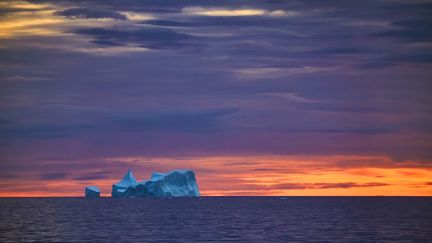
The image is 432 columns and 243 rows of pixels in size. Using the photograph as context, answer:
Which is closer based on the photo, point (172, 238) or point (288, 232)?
point (172, 238)

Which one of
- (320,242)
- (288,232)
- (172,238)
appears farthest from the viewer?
(288,232)

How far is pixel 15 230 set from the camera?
8588cm

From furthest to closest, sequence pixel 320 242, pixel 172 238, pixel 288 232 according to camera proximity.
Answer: pixel 288 232 < pixel 172 238 < pixel 320 242

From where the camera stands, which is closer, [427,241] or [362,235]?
[427,241]

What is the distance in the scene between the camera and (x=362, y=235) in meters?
79.8

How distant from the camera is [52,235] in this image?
7906 cm

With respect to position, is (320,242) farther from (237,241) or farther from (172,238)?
(172,238)

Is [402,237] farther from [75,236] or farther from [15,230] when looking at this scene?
[15,230]

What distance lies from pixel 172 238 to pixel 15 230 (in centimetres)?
2166

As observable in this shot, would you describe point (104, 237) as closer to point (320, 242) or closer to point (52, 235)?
point (52, 235)

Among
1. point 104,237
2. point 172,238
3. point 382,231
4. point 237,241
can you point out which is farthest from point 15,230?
point 382,231

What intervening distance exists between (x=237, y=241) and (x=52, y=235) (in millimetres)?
21807

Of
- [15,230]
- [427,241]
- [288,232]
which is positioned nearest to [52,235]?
[15,230]

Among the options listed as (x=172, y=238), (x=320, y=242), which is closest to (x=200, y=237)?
(x=172, y=238)
